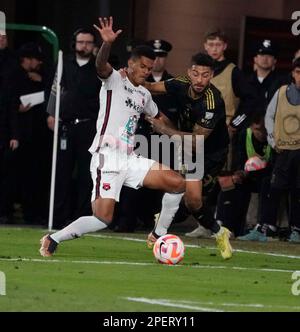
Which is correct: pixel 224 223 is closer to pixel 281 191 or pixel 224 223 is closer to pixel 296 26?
pixel 281 191

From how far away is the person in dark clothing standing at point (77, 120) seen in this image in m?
18.1

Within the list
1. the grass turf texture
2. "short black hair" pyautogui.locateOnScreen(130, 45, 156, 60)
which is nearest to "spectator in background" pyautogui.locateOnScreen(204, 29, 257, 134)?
the grass turf texture

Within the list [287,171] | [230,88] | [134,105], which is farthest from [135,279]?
[230,88]

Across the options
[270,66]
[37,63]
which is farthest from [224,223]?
[37,63]

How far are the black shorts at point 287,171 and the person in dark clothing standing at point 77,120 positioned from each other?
2.57m

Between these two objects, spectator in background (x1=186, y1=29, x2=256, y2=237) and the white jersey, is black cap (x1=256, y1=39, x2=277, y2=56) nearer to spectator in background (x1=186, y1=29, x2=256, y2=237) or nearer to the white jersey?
spectator in background (x1=186, y1=29, x2=256, y2=237)

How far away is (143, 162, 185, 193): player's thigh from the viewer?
562 inches

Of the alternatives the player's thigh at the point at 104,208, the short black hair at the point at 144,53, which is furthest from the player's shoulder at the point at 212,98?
the player's thigh at the point at 104,208

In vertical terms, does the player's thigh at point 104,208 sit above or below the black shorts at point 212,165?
below

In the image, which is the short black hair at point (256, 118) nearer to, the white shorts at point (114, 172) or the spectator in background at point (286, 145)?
the spectator in background at point (286, 145)

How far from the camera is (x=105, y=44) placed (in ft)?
43.8

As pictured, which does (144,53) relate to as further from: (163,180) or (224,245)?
(224,245)

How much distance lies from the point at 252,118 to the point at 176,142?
7.43ft

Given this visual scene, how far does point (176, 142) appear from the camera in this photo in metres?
15.9
